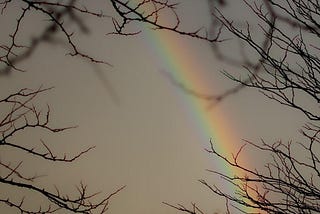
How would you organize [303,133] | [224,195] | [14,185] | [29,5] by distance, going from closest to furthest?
1. [29,5]
2. [14,185]
3. [303,133]
4. [224,195]

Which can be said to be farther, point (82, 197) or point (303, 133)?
point (303, 133)

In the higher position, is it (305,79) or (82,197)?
(305,79)

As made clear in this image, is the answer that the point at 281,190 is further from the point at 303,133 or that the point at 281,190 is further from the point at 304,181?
the point at 303,133

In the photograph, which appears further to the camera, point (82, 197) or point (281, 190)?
point (281, 190)

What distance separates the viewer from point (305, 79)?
566cm

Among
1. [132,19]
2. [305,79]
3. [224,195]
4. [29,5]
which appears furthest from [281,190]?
[29,5]

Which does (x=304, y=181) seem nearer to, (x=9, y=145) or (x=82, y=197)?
(x=82, y=197)

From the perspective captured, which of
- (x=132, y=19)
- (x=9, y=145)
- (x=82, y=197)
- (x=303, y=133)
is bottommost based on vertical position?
(x=82, y=197)

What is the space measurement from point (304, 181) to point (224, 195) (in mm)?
874

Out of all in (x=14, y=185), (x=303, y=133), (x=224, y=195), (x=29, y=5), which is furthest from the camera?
(x=224, y=195)

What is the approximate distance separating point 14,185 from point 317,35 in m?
3.64

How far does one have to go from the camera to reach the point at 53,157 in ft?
11.5

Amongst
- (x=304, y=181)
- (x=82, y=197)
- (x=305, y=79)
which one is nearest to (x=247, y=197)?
(x=304, y=181)

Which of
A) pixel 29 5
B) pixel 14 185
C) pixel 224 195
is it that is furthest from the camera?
pixel 224 195
